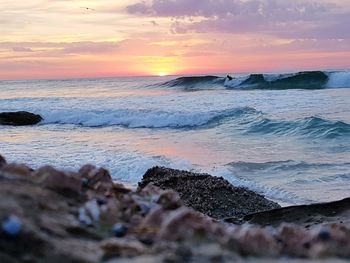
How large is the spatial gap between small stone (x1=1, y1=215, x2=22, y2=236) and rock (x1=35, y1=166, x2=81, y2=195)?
0.34m

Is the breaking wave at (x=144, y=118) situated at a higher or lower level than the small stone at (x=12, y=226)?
lower

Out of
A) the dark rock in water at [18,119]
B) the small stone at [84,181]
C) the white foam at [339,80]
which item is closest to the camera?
the small stone at [84,181]

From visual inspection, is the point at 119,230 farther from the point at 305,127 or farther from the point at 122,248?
the point at 305,127

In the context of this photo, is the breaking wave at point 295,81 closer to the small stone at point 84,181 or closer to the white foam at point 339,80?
the white foam at point 339,80

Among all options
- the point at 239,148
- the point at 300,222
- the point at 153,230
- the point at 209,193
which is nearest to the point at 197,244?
the point at 153,230

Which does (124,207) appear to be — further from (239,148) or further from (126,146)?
(126,146)

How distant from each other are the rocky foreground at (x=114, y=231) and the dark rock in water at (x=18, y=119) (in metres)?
24.5

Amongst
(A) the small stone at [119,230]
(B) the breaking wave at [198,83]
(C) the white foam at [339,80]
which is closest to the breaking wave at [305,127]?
(A) the small stone at [119,230]

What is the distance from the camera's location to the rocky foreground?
1629 mm

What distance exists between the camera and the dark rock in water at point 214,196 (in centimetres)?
714

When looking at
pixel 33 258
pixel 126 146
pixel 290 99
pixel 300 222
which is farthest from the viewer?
pixel 290 99

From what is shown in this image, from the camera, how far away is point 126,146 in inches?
635

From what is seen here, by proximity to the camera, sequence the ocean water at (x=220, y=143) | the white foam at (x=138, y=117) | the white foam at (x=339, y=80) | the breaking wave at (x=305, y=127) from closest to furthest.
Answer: the ocean water at (x=220, y=143) → the breaking wave at (x=305, y=127) → the white foam at (x=138, y=117) → the white foam at (x=339, y=80)

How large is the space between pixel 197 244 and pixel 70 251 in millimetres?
388
